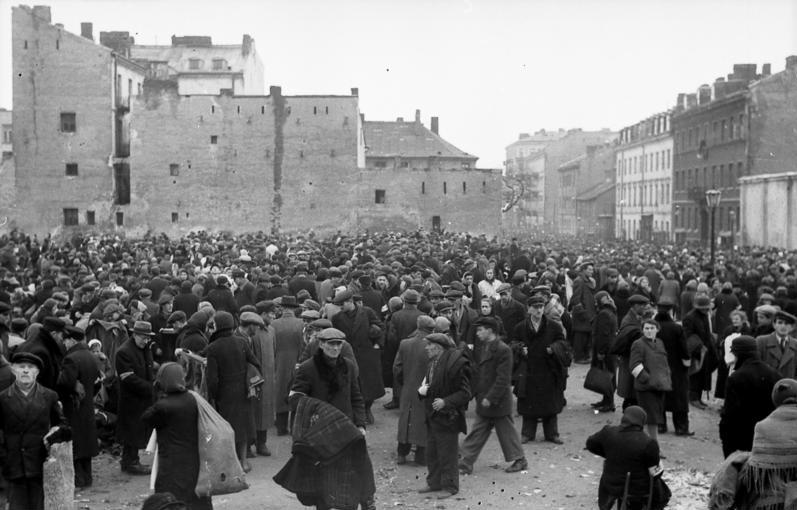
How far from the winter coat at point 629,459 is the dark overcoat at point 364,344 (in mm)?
5100

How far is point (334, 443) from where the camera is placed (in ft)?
23.9

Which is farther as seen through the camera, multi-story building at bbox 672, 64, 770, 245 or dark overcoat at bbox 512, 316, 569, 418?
multi-story building at bbox 672, 64, 770, 245

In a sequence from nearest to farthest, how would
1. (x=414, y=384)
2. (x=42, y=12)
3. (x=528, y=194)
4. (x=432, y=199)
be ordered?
1. (x=414, y=384)
2. (x=42, y=12)
3. (x=432, y=199)
4. (x=528, y=194)

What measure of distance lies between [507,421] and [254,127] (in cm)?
4432

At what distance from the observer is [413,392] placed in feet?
33.7

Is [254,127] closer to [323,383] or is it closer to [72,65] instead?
[72,65]

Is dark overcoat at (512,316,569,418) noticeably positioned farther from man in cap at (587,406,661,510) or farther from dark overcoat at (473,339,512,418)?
man in cap at (587,406,661,510)

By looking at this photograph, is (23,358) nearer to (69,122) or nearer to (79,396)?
(79,396)

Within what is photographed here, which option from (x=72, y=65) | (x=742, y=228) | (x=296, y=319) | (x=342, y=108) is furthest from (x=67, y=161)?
(x=296, y=319)

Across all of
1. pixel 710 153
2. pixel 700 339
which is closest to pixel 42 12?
pixel 710 153

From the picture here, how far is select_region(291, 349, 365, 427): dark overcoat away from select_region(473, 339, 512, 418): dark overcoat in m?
2.01

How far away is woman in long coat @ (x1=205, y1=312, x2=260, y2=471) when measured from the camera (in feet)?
30.6

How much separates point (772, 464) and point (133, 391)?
6.37 m

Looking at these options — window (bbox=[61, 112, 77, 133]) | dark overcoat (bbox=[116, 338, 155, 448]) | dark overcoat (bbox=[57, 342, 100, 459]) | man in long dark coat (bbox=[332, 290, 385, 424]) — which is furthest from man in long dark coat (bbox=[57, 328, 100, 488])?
window (bbox=[61, 112, 77, 133])
